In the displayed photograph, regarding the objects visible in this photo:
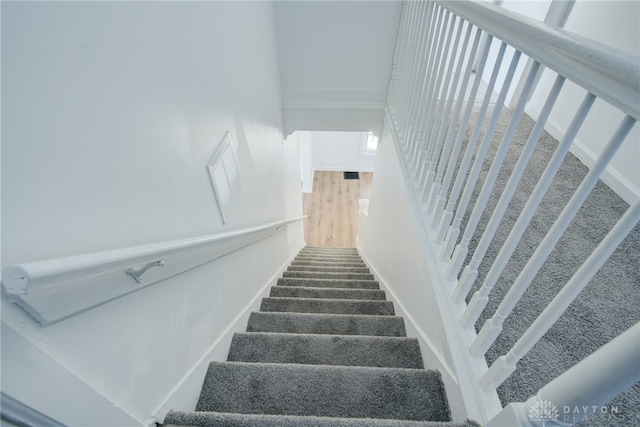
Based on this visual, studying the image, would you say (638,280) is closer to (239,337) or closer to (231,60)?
(239,337)

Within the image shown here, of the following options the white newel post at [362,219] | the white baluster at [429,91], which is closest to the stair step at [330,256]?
the white newel post at [362,219]

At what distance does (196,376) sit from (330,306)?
104cm

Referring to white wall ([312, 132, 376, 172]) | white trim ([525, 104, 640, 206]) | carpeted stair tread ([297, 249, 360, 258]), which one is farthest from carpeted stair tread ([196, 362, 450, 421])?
white wall ([312, 132, 376, 172])

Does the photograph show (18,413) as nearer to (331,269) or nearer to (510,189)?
(510,189)

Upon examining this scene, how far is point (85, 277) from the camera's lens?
1.83 feet

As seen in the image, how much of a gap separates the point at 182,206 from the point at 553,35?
1133 mm

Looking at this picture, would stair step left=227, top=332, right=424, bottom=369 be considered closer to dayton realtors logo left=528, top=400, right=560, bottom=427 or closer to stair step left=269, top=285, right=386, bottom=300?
dayton realtors logo left=528, top=400, right=560, bottom=427

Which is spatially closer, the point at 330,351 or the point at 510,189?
the point at 510,189

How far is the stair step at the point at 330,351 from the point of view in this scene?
1.37 m

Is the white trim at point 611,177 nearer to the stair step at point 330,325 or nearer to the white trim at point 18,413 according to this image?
the stair step at point 330,325

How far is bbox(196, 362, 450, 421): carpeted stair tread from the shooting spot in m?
1.09

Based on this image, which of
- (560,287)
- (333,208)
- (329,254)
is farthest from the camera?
(333,208)

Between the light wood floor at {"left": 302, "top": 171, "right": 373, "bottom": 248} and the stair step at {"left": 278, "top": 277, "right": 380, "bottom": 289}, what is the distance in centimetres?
290

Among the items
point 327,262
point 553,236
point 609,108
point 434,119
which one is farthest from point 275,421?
point 327,262
